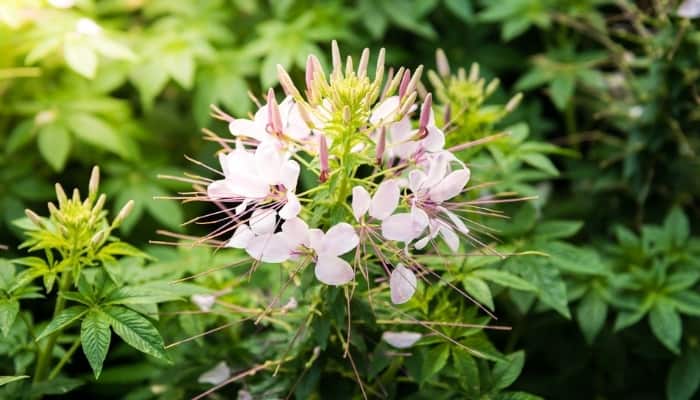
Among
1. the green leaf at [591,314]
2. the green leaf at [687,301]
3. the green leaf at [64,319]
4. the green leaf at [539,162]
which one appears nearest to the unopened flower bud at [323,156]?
the green leaf at [64,319]

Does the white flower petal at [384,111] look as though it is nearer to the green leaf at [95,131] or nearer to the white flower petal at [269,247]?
the white flower petal at [269,247]

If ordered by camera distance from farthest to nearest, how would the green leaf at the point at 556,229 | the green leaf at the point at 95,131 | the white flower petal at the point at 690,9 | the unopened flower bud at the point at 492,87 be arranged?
the green leaf at the point at 95,131
the white flower petal at the point at 690,9
the green leaf at the point at 556,229
the unopened flower bud at the point at 492,87

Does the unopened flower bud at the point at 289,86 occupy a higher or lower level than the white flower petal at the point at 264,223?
higher

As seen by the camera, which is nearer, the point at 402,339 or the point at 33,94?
the point at 402,339

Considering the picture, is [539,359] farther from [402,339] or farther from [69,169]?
[69,169]

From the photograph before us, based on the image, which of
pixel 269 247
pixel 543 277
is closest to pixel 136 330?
pixel 269 247

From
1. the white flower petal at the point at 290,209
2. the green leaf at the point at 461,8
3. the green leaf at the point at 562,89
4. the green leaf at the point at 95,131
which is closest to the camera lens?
the white flower petal at the point at 290,209

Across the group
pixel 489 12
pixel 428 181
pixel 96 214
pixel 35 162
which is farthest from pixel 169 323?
pixel 489 12
